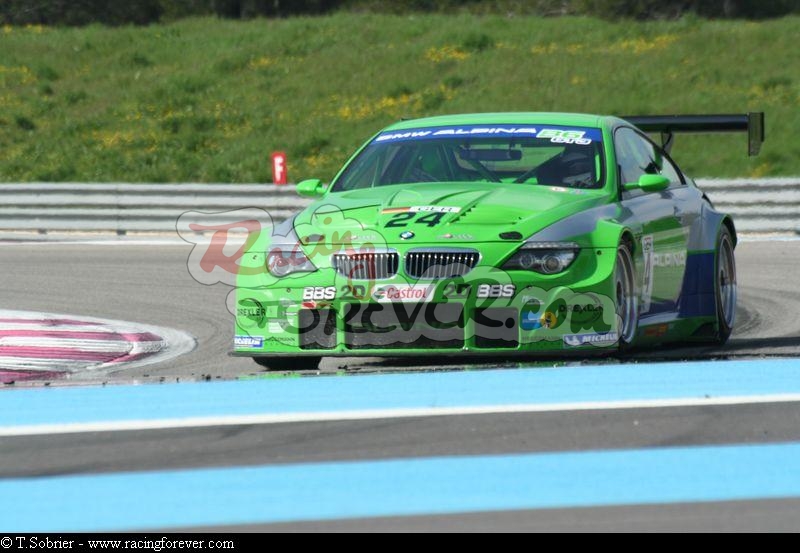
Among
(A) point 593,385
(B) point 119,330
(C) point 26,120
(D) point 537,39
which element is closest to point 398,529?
(A) point 593,385

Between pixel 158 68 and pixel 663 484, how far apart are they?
34116mm

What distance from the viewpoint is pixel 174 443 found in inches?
191

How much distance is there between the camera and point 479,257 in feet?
21.3

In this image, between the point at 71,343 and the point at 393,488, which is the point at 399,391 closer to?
the point at 393,488

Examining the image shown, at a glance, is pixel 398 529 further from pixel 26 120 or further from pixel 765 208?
pixel 26 120

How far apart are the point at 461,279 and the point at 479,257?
5.3 inches

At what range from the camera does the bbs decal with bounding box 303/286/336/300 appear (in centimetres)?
662

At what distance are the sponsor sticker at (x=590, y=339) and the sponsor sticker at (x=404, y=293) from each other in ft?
2.21

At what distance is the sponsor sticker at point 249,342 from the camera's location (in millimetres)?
6875

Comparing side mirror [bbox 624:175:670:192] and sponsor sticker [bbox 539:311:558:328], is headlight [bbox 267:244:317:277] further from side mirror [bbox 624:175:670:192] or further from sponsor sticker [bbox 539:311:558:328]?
side mirror [bbox 624:175:670:192]

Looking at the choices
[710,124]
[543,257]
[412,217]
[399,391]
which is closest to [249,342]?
[412,217]

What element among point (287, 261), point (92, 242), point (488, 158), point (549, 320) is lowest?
point (92, 242)

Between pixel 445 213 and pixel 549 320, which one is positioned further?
pixel 445 213

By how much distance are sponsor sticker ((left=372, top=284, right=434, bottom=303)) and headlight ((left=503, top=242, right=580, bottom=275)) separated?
417 mm
